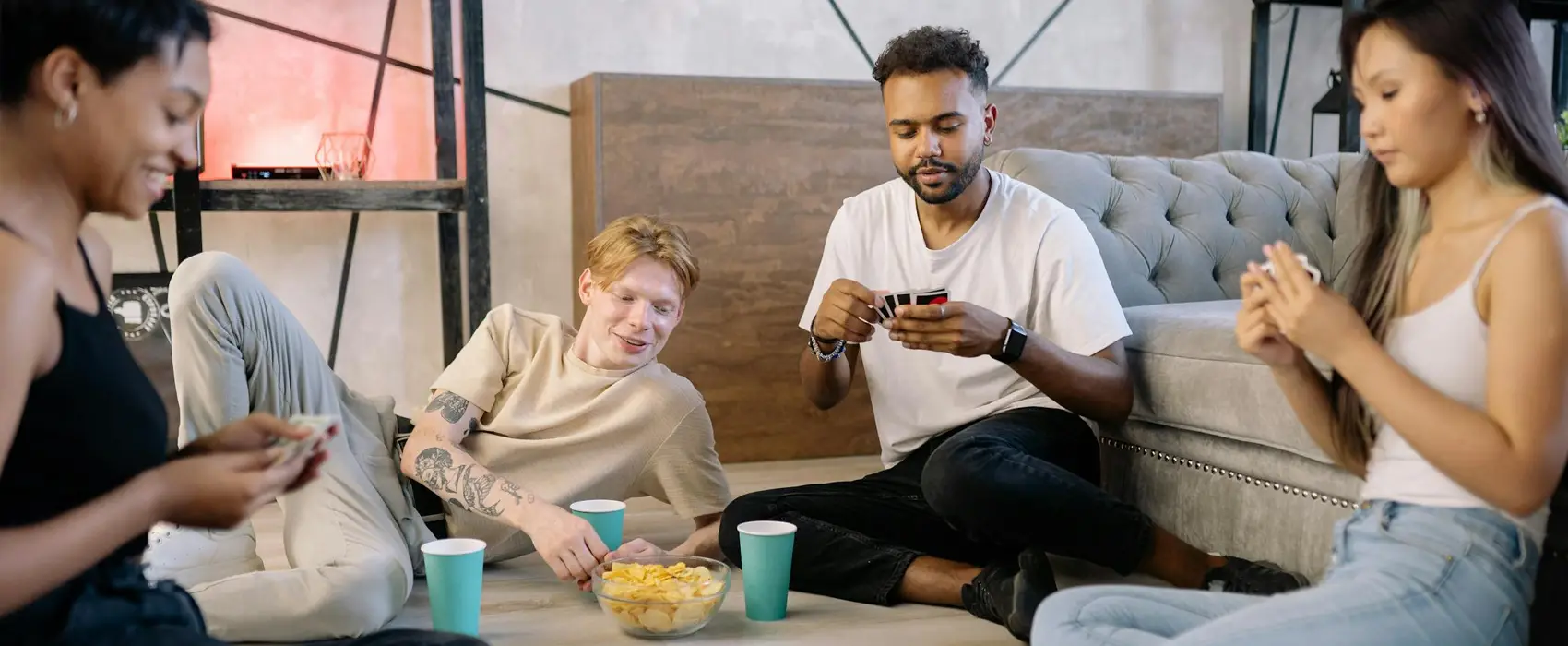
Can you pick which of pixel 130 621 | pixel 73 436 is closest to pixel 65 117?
pixel 73 436

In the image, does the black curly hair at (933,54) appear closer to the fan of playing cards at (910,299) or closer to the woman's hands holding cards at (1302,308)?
the fan of playing cards at (910,299)

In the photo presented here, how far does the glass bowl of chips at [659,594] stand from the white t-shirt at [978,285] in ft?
1.70

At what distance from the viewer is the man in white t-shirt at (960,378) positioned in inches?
74.0

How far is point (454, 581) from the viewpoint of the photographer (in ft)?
5.76

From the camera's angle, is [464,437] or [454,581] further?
[464,437]

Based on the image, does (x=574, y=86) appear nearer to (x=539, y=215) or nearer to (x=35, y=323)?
(x=539, y=215)

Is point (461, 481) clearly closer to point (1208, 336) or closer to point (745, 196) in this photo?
point (1208, 336)

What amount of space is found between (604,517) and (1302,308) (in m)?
1.11

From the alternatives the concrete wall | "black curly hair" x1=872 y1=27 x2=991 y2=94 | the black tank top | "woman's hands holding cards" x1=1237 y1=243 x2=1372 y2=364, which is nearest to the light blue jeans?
"woman's hands holding cards" x1=1237 y1=243 x2=1372 y2=364

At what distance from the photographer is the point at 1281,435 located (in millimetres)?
1916

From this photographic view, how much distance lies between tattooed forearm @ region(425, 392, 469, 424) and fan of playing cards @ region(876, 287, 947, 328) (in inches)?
27.4

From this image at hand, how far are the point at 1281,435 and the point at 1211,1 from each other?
2432 millimetres

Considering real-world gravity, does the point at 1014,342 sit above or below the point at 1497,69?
below

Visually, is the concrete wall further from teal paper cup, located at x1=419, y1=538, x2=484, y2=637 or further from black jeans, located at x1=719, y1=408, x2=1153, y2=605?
teal paper cup, located at x1=419, y1=538, x2=484, y2=637
